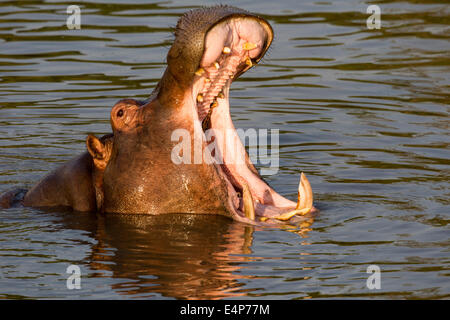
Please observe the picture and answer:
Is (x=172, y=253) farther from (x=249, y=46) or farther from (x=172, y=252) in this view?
(x=249, y=46)

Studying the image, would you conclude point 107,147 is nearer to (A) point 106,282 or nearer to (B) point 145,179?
(B) point 145,179

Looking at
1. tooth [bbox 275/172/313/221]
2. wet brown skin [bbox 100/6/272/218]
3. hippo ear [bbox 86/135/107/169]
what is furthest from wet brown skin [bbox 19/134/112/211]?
tooth [bbox 275/172/313/221]

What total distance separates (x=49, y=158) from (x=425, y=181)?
13.1 ft

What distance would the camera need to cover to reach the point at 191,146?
826 centimetres

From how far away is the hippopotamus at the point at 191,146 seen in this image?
26.3ft

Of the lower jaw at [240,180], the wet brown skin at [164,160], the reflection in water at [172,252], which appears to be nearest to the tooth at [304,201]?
the reflection in water at [172,252]

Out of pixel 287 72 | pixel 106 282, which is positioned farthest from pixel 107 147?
pixel 287 72

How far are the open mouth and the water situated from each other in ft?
0.95

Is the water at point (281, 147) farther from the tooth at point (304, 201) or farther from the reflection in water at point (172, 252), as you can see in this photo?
the tooth at point (304, 201)

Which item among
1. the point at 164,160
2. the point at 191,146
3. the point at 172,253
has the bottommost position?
the point at 172,253

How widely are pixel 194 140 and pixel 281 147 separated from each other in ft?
11.2

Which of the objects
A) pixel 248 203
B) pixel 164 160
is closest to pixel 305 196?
pixel 248 203

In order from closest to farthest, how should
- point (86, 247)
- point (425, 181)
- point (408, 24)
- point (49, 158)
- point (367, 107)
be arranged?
point (86, 247) < point (425, 181) < point (49, 158) < point (367, 107) < point (408, 24)

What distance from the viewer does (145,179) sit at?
8359 mm
